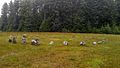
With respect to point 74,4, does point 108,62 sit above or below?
below

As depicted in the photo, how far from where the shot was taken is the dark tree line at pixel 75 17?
8281 cm

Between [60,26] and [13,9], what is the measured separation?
4068 cm

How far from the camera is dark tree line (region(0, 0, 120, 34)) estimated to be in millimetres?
82812

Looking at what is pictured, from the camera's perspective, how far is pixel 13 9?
11725 cm

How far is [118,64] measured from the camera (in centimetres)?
2305

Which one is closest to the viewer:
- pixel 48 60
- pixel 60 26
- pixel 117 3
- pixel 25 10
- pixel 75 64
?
pixel 75 64

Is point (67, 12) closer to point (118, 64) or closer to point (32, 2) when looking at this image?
point (32, 2)

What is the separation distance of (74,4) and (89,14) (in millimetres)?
6721

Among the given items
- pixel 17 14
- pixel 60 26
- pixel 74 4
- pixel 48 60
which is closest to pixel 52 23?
pixel 60 26

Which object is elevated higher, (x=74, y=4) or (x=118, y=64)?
(x=74, y=4)

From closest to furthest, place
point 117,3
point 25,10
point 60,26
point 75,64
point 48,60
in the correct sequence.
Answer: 1. point 75,64
2. point 48,60
3. point 60,26
4. point 117,3
5. point 25,10

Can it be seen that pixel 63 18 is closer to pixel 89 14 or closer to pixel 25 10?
pixel 89 14

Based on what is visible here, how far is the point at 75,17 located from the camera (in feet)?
276

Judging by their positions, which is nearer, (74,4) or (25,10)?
(74,4)
